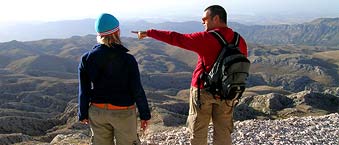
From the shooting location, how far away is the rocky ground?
1571 centimetres

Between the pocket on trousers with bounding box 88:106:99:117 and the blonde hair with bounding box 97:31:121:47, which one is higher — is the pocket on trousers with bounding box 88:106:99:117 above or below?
below

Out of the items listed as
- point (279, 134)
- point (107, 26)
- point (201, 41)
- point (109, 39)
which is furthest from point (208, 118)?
point (279, 134)

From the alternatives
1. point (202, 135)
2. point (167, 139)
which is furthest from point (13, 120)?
point (202, 135)

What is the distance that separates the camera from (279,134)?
16.6 meters

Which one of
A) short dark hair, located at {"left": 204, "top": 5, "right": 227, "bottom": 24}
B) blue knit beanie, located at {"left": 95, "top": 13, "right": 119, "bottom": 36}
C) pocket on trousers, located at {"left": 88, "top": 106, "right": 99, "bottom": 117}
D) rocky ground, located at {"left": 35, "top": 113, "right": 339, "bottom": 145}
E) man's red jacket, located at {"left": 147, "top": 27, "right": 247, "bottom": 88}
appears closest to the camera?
blue knit beanie, located at {"left": 95, "top": 13, "right": 119, "bottom": 36}

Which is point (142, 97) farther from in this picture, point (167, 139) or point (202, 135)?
point (167, 139)

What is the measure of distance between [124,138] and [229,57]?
2690 millimetres

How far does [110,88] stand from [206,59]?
220cm

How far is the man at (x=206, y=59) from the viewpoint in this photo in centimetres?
900

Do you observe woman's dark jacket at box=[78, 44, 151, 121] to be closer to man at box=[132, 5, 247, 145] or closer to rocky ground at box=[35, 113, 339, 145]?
man at box=[132, 5, 247, 145]

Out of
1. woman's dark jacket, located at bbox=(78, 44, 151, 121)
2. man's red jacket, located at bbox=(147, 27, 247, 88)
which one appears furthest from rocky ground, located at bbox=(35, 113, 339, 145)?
woman's dark jacket, located at bbox=(78, 44, 151, 121)

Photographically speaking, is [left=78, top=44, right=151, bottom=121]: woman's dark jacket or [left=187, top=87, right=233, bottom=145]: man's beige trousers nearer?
[left=78, top=44, right=151, bottom=121]: woman's dark jacket

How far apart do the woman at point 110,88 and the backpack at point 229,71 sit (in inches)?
66.5

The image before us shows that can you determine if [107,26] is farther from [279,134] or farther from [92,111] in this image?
[279,134]
